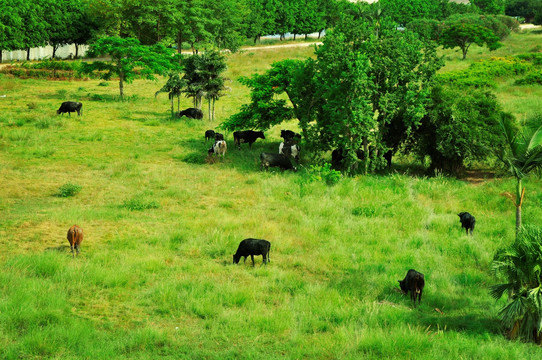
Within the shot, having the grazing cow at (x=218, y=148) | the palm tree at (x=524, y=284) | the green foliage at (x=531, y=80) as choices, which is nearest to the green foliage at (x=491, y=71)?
the green foliage at (x=531, y=80)

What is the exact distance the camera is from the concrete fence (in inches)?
3034

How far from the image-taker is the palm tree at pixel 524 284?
35.8 ft

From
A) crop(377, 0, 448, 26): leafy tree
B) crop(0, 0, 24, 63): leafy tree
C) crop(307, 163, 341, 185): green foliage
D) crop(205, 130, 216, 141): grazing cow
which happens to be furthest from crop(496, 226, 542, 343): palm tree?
crop(377, 0, 448, 26): leafy tree

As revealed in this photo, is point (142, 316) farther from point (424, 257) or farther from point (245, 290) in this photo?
point (424, 257)

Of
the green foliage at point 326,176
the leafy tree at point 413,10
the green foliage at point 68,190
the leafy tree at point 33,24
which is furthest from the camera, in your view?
the leafy tree at point 413,10

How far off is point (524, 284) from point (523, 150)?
4353mm

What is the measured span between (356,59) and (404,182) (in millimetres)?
6611

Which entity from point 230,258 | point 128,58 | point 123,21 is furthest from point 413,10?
point 230,258

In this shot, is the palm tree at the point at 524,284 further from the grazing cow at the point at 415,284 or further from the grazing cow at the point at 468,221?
the grazing cow at the point at 468,221

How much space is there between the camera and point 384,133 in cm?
2780

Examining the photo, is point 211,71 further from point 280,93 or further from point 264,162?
point 264,162

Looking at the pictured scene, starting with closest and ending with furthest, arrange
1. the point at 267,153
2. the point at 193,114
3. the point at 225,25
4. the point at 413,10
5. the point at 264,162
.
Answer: the point at 264,162, the point at 267,153, the point at 193,114, the point at 225,25, the point at 413,10

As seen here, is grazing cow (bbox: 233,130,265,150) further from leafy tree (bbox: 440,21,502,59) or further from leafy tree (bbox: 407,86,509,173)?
leafy tree (bbox: 440,21,502,59)

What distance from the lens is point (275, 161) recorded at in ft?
88.7
